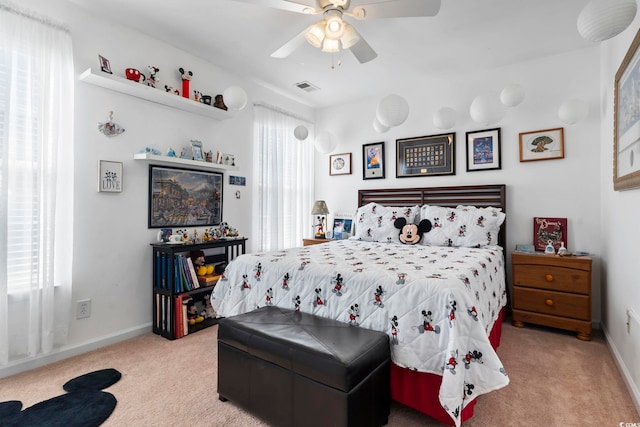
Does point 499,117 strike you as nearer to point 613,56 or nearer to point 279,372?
point 613,56

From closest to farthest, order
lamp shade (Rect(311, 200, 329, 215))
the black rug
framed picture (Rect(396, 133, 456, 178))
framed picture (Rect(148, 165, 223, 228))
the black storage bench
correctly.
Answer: the black storage bench
the black rug
framed picture (Rect(148, 165, 223, 228))
framed picture (Rect(396, 133, 456, 178))
lamp shade (Rect(311, 200, 329, 215))

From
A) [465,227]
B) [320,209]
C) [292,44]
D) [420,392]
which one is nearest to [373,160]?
[320,209]

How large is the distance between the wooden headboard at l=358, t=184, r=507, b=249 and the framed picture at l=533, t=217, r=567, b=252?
278 mm

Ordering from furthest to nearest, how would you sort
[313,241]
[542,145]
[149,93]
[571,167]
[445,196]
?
[313,241] < [445,196] < [542,145] < [571,167] < [149,93]

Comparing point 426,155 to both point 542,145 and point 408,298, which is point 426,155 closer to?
point 542,145

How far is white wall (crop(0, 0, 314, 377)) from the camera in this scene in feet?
7.97

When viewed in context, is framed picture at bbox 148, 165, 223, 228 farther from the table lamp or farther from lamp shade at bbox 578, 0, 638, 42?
lamp shade at bbox 578, 0, 638, 42

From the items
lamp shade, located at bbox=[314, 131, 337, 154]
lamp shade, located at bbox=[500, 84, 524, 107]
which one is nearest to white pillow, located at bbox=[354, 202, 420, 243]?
lamp shade, located at bbox=[314, 131, 337, 154]

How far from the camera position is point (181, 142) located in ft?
10.2

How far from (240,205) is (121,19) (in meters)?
2.02

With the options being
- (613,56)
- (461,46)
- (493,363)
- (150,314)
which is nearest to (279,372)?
(493,363)

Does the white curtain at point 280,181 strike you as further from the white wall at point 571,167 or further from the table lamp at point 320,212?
the white wall at point 571,167

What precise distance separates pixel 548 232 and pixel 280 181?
3097 millimetres

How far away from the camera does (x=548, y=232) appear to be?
3.14 metres
